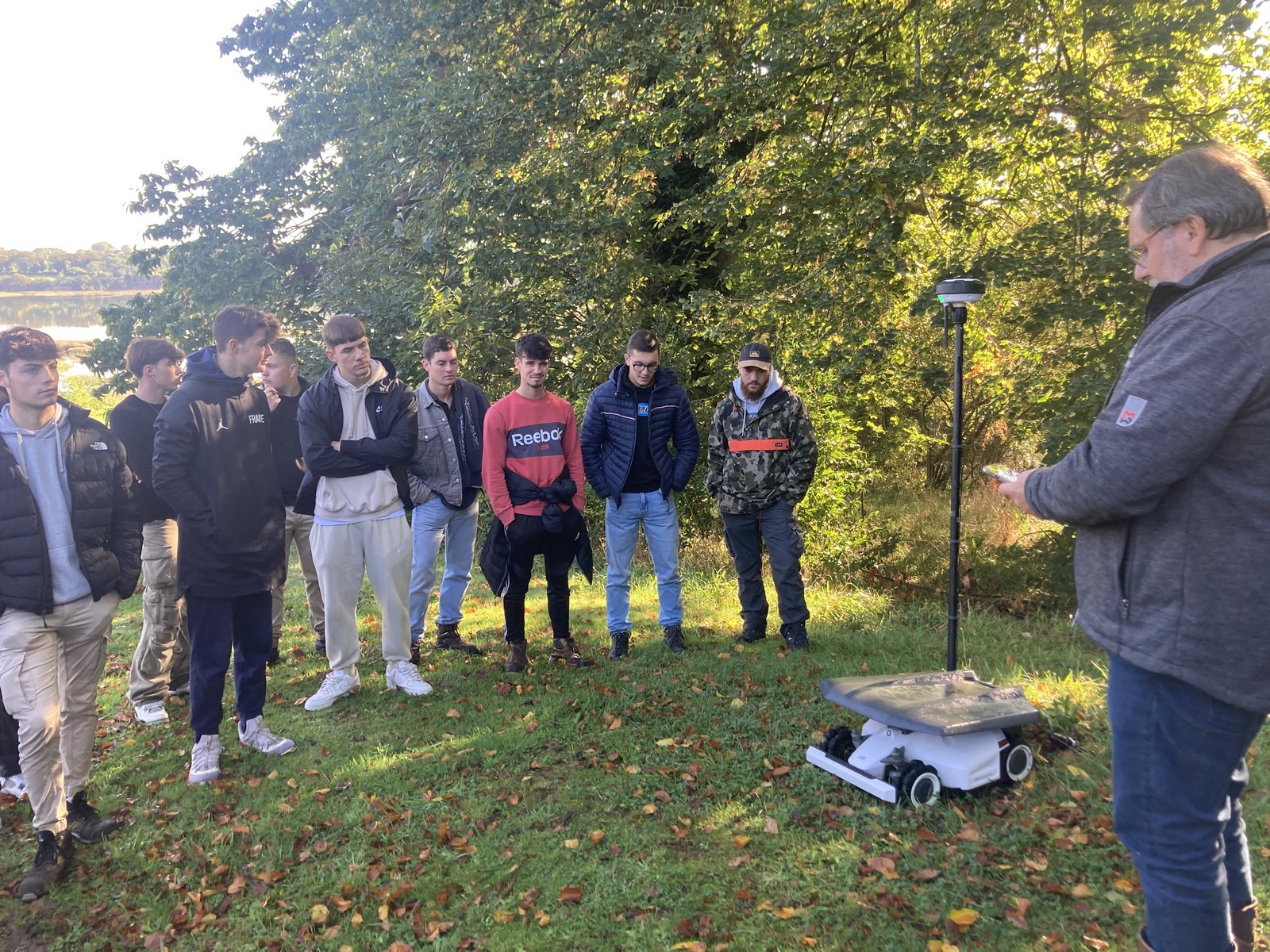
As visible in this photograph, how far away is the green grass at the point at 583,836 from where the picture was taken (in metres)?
3.19

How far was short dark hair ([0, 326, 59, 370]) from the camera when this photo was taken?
3.63 meters

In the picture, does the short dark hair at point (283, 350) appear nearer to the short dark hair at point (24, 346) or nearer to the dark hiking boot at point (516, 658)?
the short dark hair at point (24, 346)

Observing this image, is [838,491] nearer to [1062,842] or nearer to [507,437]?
[507,437]

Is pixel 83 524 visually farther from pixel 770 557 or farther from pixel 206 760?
pixel 770 557

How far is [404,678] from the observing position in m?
5.66

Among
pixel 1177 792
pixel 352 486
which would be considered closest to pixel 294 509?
pixel 352 486

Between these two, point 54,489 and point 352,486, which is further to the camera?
point 352,486

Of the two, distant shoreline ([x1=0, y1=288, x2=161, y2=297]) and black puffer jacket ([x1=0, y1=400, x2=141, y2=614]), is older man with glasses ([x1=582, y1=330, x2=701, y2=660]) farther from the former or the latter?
distant shoreline ([x1=0, y1=288, x2=161, y2=297])

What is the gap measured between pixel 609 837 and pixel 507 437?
115 inches

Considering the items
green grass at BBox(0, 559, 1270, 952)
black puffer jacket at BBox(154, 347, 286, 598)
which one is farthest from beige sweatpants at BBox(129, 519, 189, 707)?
black puffer jacket at BBox(154, 347, 286, 598)

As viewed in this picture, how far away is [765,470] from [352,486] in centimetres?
297

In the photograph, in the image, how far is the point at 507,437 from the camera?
5.80 m

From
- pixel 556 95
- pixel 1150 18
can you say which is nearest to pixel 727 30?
pixel 556 95

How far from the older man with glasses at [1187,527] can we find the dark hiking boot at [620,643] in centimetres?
428
